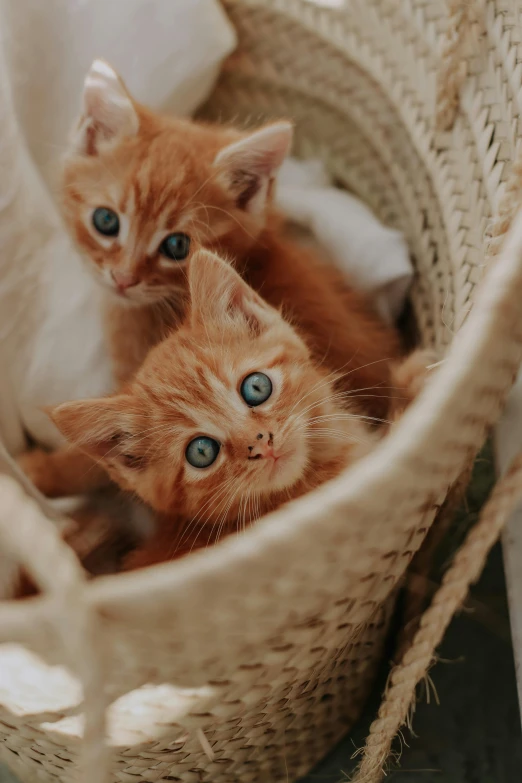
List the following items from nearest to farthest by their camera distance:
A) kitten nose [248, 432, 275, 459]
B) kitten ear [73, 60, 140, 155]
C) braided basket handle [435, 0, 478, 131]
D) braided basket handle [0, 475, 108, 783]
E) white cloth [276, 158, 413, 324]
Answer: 1. braided basket handle [0, 475, 108, 783]
2. kitten nose [248, 432, 275, 459]
3. braided basket handle [435, 0, 478, 131]
4. kitten ear [73, 60, 140, 155]
5. white cloth [276, 158, 413, 324]

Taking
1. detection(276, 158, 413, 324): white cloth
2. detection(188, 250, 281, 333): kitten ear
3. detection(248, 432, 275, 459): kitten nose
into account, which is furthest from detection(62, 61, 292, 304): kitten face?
detection(248, 432, 275, 459): kitten nose

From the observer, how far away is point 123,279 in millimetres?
1088

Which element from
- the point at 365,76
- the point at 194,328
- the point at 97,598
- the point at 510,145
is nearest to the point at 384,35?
the point at 365,76

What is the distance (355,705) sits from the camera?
1082mm

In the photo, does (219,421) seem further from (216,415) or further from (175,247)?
(175,247)

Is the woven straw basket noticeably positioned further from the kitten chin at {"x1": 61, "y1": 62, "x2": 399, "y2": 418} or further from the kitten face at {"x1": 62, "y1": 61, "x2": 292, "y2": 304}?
the kitten face at {"x1": 62, "y1": 61, "x2": 292, "y2": 304}

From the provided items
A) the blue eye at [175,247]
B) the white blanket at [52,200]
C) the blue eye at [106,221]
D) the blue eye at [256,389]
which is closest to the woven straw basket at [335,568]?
the white blanket at [52,200]

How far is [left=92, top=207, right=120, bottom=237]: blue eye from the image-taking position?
1119mm

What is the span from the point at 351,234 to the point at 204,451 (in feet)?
2.19

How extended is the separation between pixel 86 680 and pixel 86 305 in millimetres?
1032

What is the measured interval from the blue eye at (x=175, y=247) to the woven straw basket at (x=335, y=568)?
422 mm

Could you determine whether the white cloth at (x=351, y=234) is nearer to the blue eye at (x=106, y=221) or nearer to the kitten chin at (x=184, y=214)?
the kitten chin at (x=184, y=214)

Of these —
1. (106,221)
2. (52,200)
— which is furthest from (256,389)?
(52,200)

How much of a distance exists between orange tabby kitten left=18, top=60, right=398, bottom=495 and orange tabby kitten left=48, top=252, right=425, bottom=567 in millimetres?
145
